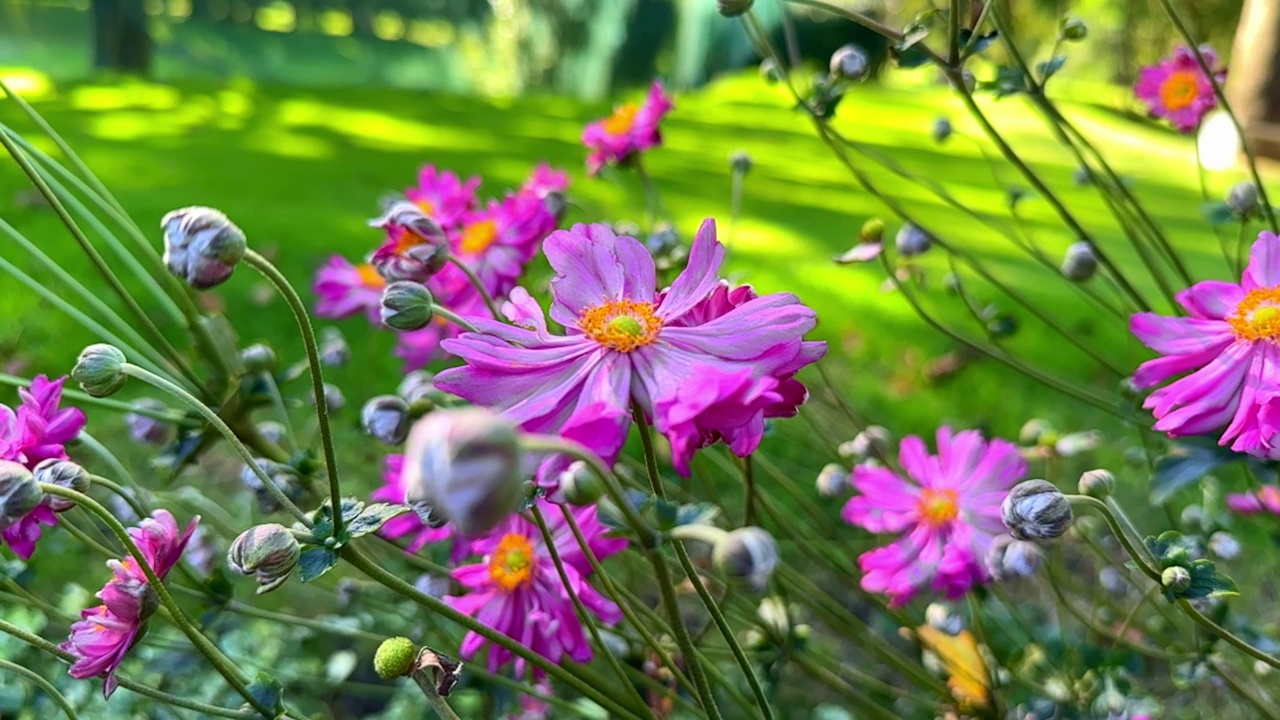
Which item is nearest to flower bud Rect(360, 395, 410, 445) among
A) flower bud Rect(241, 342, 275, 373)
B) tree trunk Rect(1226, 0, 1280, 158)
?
flower bud Rect(241, 342, 275, 373)

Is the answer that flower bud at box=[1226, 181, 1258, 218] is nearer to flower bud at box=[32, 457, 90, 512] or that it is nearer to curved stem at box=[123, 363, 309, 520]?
curved stem at box=[123, 363, 309, 520]

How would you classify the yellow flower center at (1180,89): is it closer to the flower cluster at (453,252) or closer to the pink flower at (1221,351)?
the pink flower at (1221,351)

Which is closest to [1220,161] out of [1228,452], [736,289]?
[1228,452]

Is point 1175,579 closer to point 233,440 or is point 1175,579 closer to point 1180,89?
point 233,440

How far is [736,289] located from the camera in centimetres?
54

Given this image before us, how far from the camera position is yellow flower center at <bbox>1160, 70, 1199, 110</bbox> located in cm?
114

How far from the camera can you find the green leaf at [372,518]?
0.50 metres

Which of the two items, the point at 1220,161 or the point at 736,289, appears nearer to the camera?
the point at 736,289

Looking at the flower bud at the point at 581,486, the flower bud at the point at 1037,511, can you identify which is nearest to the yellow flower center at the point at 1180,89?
the flower bud at the point at 1037,511

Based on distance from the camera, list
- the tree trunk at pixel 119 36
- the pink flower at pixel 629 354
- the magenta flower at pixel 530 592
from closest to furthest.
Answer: the pink flower at pixel 629 354 < the magenta flower at pixel 530 592 < the tree trunk at pixel 119 36

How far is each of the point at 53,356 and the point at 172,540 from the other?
1736 millimetres

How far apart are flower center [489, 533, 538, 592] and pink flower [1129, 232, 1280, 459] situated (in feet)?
1.39

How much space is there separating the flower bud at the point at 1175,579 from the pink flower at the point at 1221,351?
8cm

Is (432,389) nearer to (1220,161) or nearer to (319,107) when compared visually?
(319,107)
